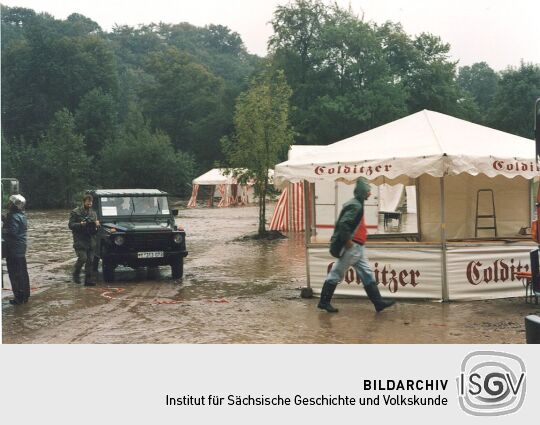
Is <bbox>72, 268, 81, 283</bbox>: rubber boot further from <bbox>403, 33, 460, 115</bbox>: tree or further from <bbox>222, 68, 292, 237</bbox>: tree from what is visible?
<bbox>403, 33, 460, 115</bbox>: tree

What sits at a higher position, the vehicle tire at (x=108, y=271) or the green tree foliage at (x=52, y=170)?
the green tree foliage at (x=52, y=170)

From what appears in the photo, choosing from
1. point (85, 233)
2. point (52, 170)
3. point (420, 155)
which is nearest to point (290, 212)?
point (85, 233)

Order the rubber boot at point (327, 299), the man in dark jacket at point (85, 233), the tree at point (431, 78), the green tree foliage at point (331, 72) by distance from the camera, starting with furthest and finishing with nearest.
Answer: the tree at point (431, 78), the green tree foliage at point (331, 72), the man in dark jacket at point (85, 233), the rubber boot at point (327, 299)

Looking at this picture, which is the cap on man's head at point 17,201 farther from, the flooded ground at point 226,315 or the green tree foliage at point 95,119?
the green tree foliage at point 95,119

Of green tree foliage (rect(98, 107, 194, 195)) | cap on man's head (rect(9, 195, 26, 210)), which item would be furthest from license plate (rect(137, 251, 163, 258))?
green tree foliage (rect(98, 107, 194, 195))

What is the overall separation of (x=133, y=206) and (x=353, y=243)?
21.2ft

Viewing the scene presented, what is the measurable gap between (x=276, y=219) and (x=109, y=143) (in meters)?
38.1

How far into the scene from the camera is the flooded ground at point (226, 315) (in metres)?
8.40

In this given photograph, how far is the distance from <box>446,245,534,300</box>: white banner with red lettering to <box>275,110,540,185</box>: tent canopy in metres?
1.25

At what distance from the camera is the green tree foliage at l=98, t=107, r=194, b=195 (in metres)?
55.4

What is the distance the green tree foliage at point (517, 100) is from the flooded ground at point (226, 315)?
48.2m

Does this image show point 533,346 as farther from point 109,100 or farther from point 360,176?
point 109,100

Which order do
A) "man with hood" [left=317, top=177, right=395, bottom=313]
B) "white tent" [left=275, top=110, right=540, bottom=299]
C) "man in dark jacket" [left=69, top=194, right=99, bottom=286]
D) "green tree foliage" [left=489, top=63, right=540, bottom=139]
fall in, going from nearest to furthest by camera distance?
Result: "man with hood" [left=317, top=177, right=395, bottom=313]
"white tent" [left=275, top=110, right=540, bottom=299]
"man in dark jacket" [left=69, top=194, right=99, bottom=286]
"green tree foliage" [left=489, top=63, right=540, bottom=139]

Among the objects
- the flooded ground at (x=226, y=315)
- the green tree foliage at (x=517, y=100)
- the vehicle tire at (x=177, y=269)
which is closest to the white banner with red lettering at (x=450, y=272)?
the flooded ground at (x=226, y=315)
